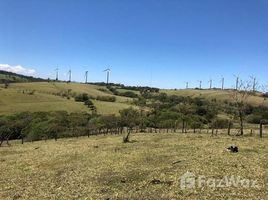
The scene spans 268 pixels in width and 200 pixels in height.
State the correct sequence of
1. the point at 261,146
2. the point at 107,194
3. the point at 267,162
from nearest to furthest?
the point at 107,194, the point at 267,162, the point at 261,146

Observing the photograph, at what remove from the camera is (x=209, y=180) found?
27766 mm

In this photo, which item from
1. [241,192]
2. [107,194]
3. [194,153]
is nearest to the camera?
[241,192]

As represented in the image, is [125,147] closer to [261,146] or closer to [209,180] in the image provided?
[261,146]

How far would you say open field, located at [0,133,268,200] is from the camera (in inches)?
1037

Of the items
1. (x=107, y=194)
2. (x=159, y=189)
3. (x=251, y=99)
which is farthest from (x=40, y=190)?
(x=251, y=99)

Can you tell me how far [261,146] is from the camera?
1708 inches

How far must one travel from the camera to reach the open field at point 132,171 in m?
26.3

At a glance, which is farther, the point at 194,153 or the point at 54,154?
the point at 54,154

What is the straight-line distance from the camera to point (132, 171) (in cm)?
3262

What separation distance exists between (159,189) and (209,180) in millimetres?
3636

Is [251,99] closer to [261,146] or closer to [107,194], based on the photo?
[261,146]

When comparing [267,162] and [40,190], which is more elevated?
[267,162]

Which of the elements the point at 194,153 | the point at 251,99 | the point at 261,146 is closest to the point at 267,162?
the point at 194,153

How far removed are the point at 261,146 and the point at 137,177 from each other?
18675 mm
